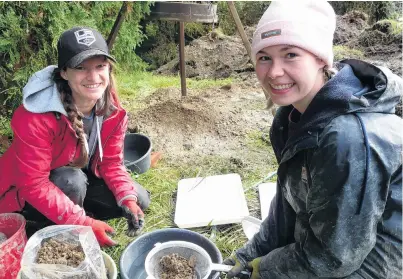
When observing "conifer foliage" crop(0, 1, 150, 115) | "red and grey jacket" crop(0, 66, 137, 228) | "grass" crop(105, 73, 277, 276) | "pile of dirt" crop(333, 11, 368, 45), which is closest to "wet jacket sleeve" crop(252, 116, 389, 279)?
"grass" crop(105, 73, 277, 276)

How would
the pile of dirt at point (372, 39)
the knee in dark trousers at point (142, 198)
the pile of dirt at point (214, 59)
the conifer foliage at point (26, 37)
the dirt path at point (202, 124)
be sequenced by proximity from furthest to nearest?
the pile of dirt at point (214, 59) → the pile of dirt at point (372, 39) → the dirt path at point (202, 124) → the conifer foliage at point (26, 37) → the knee in dark trousers at point (142, 198)

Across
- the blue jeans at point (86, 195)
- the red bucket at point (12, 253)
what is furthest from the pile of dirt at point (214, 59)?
the red bucket at point (12, 253)

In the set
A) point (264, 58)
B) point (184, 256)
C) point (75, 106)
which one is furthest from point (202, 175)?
point (264, 58)

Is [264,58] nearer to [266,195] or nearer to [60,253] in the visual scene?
[60,253]

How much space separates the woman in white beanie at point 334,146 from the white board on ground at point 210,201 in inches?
44.4

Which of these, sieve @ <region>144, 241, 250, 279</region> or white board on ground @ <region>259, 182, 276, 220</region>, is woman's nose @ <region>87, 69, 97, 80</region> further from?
white board on ground @ <region>259, 182, 276, 220</region>

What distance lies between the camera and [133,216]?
2.58 metres

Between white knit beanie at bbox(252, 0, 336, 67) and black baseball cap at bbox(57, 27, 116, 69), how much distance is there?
98cm

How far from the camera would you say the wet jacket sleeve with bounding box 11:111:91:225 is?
7.34ft

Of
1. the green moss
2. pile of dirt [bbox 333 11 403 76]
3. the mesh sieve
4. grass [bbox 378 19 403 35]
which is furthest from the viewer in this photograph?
grass [bbox 378 19 403 35]

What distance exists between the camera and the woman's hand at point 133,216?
259 cm

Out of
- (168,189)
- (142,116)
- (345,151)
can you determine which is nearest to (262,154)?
(168,189)

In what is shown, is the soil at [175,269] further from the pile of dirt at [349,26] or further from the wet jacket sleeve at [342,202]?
the pile of dirt at [349,26]

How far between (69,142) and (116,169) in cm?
41
